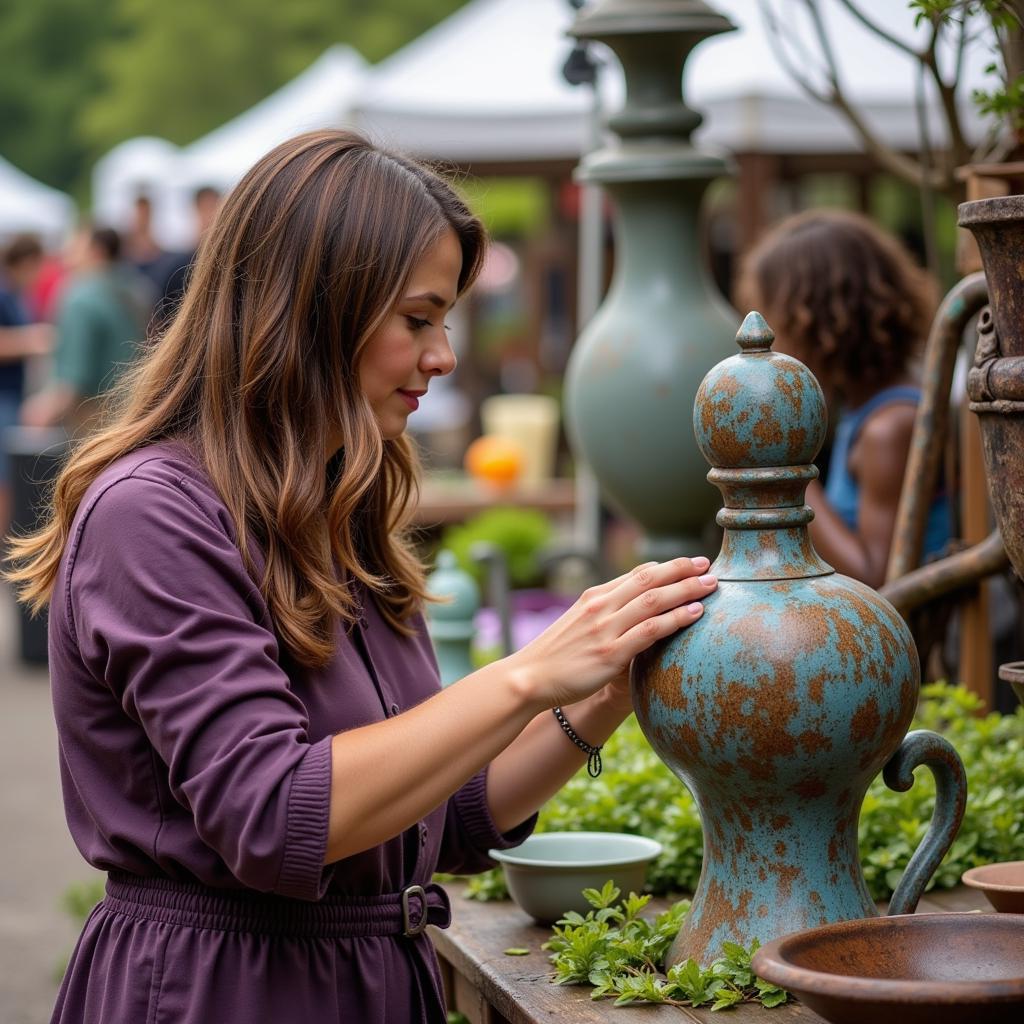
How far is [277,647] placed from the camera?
1.56m

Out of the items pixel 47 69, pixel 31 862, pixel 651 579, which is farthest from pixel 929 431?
pixel 47 69

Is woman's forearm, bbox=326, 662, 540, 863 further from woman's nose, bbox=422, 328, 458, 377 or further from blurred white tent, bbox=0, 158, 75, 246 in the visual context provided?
blurred white tent, bbox=0, 158, 75, 246

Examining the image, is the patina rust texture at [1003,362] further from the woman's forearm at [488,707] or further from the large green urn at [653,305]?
the large green urn at [653,305]

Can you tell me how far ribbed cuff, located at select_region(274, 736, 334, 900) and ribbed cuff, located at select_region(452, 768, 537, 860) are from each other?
484mm

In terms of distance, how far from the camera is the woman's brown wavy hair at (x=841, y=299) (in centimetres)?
354

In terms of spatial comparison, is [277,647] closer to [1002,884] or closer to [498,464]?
[1002,884]

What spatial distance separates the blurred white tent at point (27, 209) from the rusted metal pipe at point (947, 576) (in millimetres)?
15958

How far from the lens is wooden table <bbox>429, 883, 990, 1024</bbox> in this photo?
4.85ft

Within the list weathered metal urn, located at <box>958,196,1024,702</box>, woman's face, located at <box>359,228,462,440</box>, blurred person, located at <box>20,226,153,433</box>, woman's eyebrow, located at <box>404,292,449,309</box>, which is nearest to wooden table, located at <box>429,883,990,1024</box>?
weathered metal urn, located at <box>958,196,1024,702</box>

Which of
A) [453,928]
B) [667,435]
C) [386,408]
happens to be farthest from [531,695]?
[667,435]

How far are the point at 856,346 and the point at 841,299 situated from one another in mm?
112

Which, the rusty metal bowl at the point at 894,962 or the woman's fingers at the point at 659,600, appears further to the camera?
the woman's fingers at the point at 659,600

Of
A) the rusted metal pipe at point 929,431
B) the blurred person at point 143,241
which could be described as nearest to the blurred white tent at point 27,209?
the blurred person at point 143,241

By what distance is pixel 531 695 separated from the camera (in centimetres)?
151
